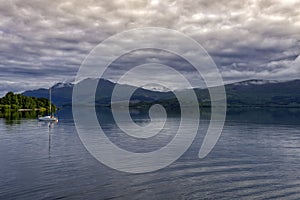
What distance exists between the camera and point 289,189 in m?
30.1

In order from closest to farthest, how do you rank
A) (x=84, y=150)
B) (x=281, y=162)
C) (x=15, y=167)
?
(x=15, y=167), (x=281, y=162), (x=84, y=150)

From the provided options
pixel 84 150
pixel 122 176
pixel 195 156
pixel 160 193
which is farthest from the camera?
pixel 84 150

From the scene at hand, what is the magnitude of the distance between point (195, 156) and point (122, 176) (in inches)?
652

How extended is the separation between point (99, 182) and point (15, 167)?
537 inches

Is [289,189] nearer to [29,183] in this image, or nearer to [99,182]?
[99,182]

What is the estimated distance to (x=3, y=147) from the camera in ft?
180

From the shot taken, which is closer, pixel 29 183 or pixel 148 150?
pixel 29 183

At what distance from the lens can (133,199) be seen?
26250 millimetres

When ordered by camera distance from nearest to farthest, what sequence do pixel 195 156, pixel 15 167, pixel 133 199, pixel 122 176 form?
pixel 133 199, pixel 122 176, pixel 15 167, pixel 195 156

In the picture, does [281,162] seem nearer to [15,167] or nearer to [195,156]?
[195,156]


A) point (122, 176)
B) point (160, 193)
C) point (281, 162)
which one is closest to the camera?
point (160, 193)

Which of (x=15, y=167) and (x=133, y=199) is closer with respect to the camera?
(x=133, y=199)

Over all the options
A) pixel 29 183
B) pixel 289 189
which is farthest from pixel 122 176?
pixel 289 189

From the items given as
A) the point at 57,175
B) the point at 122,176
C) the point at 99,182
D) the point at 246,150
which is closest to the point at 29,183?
the point at 57,175
